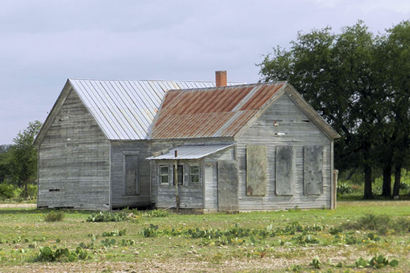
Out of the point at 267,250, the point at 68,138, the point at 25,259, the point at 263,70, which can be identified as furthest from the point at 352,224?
the point at 263,70

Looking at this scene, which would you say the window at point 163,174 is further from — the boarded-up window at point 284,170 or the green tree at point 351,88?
the green tree at point 351,88

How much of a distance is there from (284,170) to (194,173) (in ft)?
15.3


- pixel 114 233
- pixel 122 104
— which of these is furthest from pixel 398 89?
pixel 114 233

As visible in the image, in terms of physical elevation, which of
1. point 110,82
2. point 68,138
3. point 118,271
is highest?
point 110,82

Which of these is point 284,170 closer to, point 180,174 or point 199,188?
point 199,188

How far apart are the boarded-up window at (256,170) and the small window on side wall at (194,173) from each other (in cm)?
240

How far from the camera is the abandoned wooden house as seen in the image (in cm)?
3925

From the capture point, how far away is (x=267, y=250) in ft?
63.9

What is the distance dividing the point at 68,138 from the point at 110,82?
4.15m

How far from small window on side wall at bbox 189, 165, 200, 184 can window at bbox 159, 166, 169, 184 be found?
6.35 feet

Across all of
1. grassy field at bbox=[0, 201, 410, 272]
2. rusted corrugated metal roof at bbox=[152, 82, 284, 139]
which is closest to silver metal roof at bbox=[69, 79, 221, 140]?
rusted corrugated metal roof at bbox=[152, 82, 284, 139]

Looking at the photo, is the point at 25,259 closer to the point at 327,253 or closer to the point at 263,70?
the point at 327,253

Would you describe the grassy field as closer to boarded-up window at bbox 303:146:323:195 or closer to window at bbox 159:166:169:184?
window at bbox 159:166:169:184

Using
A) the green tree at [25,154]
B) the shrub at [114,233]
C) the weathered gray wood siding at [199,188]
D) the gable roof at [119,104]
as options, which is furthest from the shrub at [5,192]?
the shrub at [114,233]
